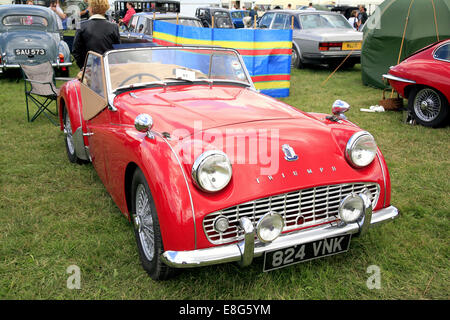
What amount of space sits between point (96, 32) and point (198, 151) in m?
3.64

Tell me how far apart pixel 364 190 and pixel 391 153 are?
3.00 meters

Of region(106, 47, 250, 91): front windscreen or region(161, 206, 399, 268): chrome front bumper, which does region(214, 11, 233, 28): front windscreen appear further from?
region(161, 206, 399, 268): chrome front bumper

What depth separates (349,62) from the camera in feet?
40.6

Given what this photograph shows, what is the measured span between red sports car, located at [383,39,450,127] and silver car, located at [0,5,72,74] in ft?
25.2

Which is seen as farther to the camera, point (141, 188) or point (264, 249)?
point (141, 188)

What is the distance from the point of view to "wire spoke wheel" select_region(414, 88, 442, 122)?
6480 millimetres

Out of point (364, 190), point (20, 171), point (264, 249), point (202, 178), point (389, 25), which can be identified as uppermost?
point (389, 25)

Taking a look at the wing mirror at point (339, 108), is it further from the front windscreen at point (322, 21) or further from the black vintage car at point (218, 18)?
the black vintage car at point (218, 18)

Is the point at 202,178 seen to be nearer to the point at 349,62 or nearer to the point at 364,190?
the point at 364,190

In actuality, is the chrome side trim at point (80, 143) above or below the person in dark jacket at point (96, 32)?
below

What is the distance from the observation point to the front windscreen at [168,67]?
12.2ft

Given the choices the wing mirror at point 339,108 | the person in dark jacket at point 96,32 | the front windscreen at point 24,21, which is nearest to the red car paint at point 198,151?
the wing mirror at point 339,108

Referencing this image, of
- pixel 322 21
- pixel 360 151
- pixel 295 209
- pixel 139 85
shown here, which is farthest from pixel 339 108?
pixel 322 21
